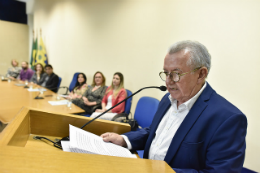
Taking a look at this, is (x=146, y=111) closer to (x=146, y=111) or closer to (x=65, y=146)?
(x=146, y=111)

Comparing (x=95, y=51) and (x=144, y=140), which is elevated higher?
(x=95, y=51)

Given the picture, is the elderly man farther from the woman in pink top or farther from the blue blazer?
the woman in pink top

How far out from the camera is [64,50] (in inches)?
230

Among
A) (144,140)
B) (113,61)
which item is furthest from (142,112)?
(113,61)

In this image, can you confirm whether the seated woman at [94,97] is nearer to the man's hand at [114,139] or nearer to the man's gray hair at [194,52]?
the man's hand at [114,139]

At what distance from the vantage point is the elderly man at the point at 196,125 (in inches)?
31.5

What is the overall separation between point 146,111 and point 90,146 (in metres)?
1.52

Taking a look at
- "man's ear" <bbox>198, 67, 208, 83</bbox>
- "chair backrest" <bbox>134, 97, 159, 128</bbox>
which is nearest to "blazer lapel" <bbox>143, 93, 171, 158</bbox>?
"man's ear" <bbox>198, 67, 208, 83</bbox>

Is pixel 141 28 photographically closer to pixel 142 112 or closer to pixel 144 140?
pixel 142 112

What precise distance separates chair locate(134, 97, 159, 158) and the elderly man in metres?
1.12

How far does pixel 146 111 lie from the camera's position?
2.33 metres

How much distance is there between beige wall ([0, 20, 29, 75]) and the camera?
8.25m

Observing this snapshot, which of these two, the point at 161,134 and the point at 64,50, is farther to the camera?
the point at 64,50

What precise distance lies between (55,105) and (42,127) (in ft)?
5.00
